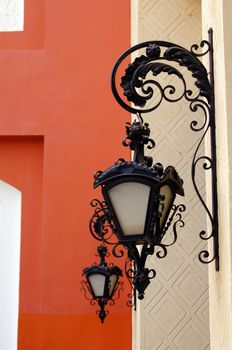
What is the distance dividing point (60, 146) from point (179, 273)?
189 centimetres

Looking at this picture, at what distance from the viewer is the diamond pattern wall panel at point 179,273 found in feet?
12.2

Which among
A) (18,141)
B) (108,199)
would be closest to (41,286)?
(18,141)

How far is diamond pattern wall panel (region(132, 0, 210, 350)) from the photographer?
372cm

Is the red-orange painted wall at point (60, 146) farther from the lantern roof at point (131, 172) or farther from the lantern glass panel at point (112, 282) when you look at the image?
the lantern roof at point (131, 172)

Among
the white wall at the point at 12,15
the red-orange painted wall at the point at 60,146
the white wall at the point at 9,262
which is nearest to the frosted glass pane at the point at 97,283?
the red-orange painted wall at the point at 60,146

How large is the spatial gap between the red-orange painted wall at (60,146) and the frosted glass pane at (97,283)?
0.65 metres

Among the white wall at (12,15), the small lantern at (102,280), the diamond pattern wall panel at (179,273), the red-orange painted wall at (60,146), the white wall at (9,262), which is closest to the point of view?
the diamond pattern wall panel at (179,273)

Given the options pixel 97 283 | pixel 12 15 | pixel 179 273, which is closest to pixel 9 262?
pixel 97 283

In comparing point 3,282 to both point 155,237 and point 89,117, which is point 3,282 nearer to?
point 89,117

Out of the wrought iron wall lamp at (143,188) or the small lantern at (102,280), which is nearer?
the wrought iron wall lamp at (143,188)

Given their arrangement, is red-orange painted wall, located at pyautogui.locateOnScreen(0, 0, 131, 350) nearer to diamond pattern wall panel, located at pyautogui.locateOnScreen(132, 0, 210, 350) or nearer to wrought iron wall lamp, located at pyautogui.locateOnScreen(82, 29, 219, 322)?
diamond pattern wall panel, located at pyautogui.locateOnScreen(132, 0, 210, 350)

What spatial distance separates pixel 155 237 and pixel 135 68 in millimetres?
551

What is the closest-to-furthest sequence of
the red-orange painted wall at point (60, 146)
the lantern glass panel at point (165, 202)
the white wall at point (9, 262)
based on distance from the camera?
the lantern glass panel at point (165, 202) < the red-orange painted wall at point (60, 146) < the white wall at point (9, 262)

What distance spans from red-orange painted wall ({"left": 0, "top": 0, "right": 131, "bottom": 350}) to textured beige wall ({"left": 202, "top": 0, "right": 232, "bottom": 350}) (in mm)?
3174
